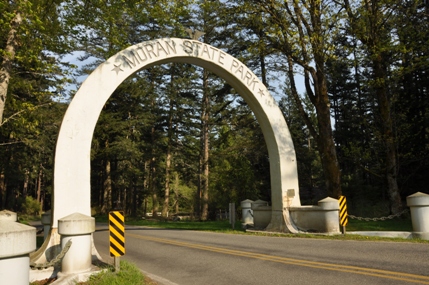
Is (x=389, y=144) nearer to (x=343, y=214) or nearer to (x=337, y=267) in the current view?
(x=343, y=214)

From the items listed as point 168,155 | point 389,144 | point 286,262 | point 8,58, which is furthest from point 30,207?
point 286,262

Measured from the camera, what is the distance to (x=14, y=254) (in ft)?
10.0

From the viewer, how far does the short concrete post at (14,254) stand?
2980mm

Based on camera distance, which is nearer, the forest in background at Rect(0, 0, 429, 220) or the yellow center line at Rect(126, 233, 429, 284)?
the yellow center line at Rect(126, 233, 429, 284)

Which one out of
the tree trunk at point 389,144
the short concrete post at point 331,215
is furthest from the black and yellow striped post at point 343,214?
the tree trunk at point 389,144

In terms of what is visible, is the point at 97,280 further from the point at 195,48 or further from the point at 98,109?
the point at 195,48

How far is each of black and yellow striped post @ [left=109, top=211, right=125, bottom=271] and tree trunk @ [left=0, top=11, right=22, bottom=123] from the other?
6829 mm

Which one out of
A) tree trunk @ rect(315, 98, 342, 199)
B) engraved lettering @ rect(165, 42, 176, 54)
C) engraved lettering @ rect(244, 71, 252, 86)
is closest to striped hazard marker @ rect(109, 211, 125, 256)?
engraved lettering @ rect(165, 42, 176, 54)

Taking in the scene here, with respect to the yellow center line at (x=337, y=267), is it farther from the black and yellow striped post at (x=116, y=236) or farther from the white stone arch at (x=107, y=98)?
the white stone arch at (x=107, y=98)

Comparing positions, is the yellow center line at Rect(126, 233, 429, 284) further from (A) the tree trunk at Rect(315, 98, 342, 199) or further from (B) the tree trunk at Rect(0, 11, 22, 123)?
(B) the tree trunk at Rect(0, 11, 22, 123)

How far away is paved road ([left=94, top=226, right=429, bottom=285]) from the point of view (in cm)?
632

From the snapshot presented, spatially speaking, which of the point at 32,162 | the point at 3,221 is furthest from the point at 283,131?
the point at 32,162

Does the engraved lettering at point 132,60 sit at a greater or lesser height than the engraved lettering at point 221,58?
lesser

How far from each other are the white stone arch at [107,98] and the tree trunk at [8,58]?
371 centimetres
